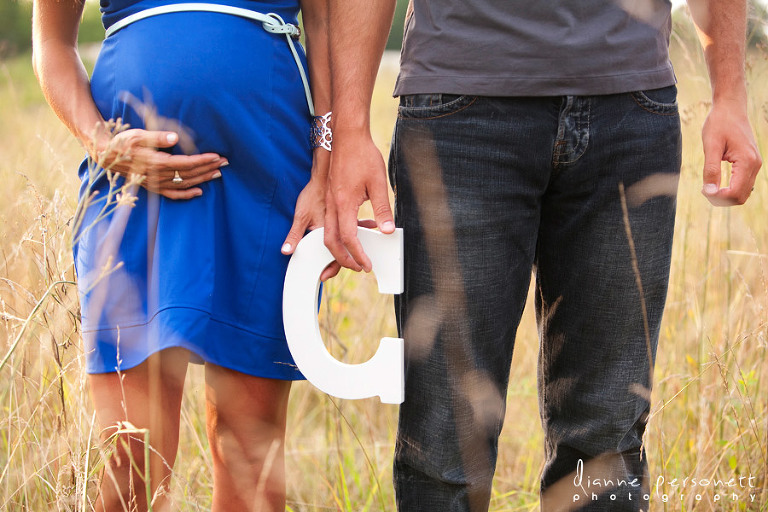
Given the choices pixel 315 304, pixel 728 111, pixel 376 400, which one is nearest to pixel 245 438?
pixel 315 304

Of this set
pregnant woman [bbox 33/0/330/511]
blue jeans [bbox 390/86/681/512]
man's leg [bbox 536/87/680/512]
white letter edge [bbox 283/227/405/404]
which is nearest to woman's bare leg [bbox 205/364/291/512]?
pregnant woman [bbox 33/0/330/511]

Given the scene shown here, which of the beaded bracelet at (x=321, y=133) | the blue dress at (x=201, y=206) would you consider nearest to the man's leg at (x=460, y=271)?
the beaded bracelet at (x=321, y=133)

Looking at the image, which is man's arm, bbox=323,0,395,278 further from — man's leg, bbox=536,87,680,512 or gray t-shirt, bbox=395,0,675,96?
man's leg, bbox=536,87,680,512

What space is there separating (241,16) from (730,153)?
1039mm

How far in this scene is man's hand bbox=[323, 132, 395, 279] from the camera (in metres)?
1.37

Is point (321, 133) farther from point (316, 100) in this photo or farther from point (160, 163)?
point (160, 163)

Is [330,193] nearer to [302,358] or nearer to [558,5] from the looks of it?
[302,358]

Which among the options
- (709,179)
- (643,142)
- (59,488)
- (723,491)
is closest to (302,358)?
(59,488)

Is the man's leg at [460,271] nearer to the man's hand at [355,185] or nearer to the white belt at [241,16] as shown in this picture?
the man's hand at [355,185]

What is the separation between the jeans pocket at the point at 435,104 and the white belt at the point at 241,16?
0.79 ft

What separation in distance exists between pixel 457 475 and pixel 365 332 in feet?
5.33

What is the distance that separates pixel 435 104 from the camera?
1351 mm

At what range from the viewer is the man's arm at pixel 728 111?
A: 4.87 feet

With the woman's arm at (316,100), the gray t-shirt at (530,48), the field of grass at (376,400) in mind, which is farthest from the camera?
the field of grass at (376,400)
